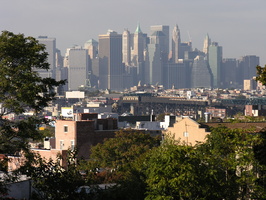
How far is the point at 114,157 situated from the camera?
177 feet

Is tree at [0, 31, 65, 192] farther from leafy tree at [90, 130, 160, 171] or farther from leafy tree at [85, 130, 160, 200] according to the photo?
leafy tree at [90, 130, 160, 171]

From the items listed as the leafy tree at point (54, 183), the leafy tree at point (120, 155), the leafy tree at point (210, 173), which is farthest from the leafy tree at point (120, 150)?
the leafy tree at point (54, 183)

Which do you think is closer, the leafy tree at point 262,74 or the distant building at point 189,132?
the leafy tree at point 262,74

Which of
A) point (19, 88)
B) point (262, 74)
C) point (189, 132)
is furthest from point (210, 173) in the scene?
point (189, 132)

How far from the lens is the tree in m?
26.5

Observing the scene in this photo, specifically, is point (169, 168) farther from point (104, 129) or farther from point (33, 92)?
point (104, 129)

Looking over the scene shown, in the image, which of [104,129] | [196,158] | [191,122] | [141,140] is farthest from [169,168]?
[104,129]

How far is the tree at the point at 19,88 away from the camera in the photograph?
26500mm

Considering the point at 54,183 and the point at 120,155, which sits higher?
the point at 54,183

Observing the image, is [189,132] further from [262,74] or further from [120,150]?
[262,74]

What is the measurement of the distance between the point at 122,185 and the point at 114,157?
20358 mm

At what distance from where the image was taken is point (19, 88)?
87.3 feet

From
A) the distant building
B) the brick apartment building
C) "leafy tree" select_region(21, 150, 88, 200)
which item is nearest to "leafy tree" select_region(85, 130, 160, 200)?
the distant building

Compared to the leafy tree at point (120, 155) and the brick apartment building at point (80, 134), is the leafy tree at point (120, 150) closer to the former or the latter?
the leafy tree at point (120, 155)
